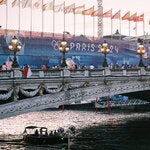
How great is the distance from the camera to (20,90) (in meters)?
44.0

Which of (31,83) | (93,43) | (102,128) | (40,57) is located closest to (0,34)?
→ (40,57)

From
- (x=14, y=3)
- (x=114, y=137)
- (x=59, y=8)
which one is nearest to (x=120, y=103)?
(x=59, y=8)

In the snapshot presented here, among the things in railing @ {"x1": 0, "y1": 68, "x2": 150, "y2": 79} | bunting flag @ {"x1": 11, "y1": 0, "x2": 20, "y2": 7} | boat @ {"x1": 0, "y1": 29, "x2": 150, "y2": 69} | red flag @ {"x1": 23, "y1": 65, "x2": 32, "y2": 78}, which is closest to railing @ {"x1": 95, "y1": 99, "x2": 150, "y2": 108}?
boat @ {"x1": 0, "y1": 29, "x2": 150, "y2": 69}

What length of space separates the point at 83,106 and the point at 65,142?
83.8 meters

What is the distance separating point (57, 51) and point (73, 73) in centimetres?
7061

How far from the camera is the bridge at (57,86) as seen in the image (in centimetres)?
4306

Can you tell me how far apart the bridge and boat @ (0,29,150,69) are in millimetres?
54688

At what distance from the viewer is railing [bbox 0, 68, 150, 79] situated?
43500 millimetres

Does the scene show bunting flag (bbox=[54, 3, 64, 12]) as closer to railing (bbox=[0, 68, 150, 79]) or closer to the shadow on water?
the shadow on water

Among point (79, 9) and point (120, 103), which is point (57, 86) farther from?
point (120, 103)

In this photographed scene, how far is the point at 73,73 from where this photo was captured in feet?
163

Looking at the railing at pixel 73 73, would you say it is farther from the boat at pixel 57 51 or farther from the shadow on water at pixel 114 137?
the boat at pixel 57 51

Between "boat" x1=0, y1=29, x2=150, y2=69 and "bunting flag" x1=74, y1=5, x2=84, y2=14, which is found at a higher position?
"bunting flag" x1=74, y1=5, x2=84, y2=14

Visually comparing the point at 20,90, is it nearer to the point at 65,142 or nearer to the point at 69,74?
the point at 69,74
